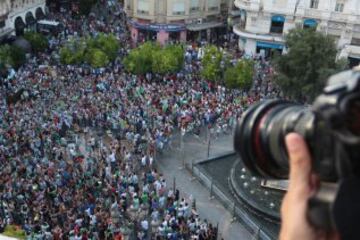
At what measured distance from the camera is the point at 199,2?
147 ft

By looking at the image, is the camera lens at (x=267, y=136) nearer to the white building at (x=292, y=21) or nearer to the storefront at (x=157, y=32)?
the white building at (x=292, y=21)

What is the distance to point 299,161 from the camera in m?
3.48

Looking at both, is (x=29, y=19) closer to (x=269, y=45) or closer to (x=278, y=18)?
(x=269, y=45)

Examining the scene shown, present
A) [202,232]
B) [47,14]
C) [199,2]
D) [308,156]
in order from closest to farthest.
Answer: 1. [308,156]
2. [202,232]
3. [199,2]
4. [47,14]

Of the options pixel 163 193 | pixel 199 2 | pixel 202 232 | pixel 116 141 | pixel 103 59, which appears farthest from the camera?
pixel 199 2

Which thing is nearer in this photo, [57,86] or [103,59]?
[57,86]

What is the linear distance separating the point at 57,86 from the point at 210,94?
9363 millimetres

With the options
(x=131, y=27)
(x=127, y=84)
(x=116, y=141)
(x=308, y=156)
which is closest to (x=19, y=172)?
(x=116, y=141)

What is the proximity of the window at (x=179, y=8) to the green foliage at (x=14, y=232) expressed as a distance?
29740 mm

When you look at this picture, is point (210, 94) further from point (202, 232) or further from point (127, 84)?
point (202, 232)

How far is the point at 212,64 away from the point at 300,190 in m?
29.1

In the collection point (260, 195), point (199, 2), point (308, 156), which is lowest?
point (260, 195)

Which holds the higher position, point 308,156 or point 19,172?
point 308,156

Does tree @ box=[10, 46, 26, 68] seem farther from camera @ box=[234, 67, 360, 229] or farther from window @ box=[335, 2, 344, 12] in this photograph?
camera @ box=[234, 67, 360, 229]
